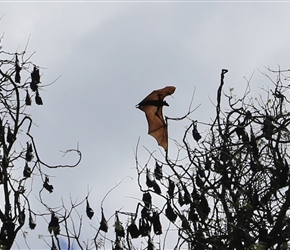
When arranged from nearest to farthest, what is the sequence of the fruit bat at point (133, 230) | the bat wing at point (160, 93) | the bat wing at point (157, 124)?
the fruit bat at point (133, 230) < the bat wing at point (160, 93) < the bat wing at point (157, 124)

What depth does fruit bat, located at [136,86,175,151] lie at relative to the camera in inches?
353

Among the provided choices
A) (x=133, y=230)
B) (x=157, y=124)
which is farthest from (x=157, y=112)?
(x=133, y=230)

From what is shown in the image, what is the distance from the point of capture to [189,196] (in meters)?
8.09

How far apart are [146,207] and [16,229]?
1.28m

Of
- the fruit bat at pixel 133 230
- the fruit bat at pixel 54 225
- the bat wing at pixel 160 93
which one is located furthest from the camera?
the bat wing at pixel 160 93

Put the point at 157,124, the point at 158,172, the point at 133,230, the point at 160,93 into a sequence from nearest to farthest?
the point at 133,230
the point at 158,172
the point at 160,93
the point at 157,124

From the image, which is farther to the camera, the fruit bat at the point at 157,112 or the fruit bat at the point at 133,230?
the fruit bat at the point at 157,112

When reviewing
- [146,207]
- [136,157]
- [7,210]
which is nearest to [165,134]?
[136,157]

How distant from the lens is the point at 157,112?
906cm

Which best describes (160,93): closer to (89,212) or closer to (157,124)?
(157,124)

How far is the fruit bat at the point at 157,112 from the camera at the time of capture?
29.4ft

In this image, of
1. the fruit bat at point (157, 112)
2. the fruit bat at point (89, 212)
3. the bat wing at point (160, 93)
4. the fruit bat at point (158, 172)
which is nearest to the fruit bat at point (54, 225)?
the fruit bat at point (89, 212)

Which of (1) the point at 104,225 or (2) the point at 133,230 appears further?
(1) the point at 104,225

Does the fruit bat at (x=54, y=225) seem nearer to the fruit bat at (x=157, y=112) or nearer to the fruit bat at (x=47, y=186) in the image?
the fruit bat at (x=47, y=186)
